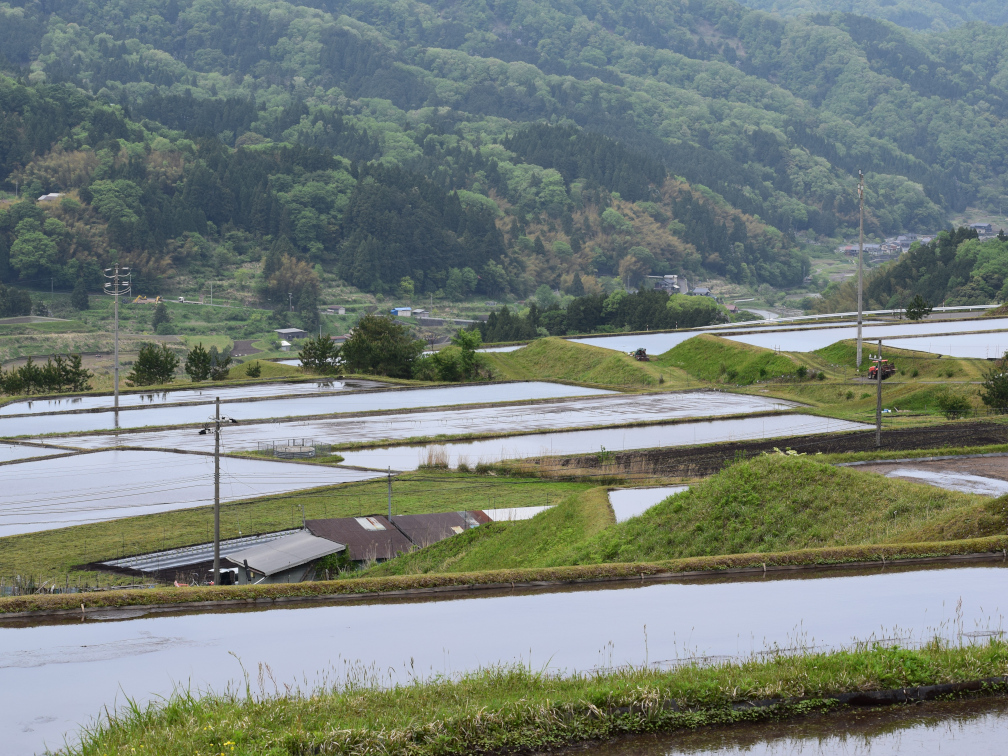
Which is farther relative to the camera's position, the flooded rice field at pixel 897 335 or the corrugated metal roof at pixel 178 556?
the flooded rice field at pixel 897 335

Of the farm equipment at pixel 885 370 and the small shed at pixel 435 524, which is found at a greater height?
the farm equipment at pixel 885 370

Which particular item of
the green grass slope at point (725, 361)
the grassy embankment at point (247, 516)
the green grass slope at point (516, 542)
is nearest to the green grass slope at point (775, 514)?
the green grass slope at point (516, 542)

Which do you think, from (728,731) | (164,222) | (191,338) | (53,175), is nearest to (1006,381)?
(728,731)

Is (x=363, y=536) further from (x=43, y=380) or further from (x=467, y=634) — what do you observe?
(x=43, y=380)

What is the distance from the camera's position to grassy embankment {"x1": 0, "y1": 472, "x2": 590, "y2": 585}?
22.8 m

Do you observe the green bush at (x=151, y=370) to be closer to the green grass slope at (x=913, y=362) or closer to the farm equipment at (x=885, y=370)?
the green grass slope at (x=913, y=362)

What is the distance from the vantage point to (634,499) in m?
22.3

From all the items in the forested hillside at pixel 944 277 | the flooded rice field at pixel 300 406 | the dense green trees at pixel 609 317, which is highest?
the forested hillside at pixel 944 277

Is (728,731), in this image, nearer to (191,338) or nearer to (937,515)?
(937,515)

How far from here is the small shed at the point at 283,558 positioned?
21.3 meters

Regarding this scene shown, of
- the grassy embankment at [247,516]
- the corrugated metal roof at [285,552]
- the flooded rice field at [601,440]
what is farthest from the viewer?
the flooded rice field at [601,440]

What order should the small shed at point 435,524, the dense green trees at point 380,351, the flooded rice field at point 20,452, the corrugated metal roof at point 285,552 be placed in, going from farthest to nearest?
the dense green trees at point 380,351, the flooded rice field at point 20,452, the small shed at point 435,524, the corrugated metal roof at point 285,552

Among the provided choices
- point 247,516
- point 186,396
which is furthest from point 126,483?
point 186,396

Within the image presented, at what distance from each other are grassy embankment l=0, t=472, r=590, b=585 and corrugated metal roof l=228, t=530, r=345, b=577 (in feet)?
7.73
